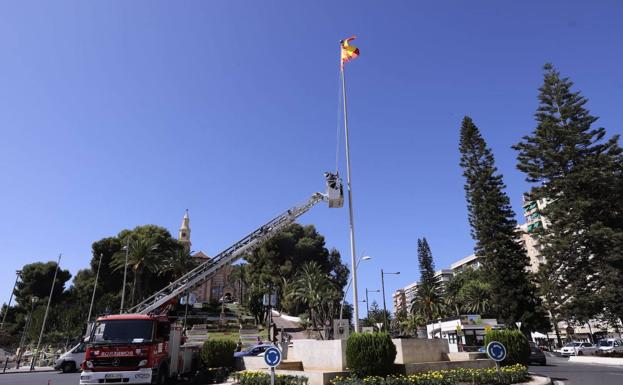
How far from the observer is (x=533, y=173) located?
36.3 metres

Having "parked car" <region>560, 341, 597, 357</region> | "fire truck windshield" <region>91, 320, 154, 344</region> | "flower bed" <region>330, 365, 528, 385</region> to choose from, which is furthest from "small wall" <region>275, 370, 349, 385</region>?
"parked car" <region>560, 341, 597, 357</region>

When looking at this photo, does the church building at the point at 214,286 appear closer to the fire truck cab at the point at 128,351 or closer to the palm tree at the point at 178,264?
the palm tree at the point at 178,264

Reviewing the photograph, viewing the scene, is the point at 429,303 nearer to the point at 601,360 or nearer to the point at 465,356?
the point at 601,360

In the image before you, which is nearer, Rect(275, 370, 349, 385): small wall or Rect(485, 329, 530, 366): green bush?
Rect(275, 370, 349, 385): small wall

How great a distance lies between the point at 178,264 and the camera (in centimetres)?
5741

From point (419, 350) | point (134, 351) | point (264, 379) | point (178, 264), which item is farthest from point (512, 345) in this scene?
point (178, 264)

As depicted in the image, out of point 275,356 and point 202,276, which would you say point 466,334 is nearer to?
point 202,276

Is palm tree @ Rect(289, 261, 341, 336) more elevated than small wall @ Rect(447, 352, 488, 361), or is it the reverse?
palm tree @ Rect(289, 261, 341, 336)

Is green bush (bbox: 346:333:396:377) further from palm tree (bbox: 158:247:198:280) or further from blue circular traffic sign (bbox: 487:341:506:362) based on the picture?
palm tree (bbox: 158:247:198:280)

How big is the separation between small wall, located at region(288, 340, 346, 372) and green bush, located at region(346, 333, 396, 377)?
0.94 metres

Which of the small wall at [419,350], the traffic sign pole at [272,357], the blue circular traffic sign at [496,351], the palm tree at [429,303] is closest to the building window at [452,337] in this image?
the small wall at [419,350]

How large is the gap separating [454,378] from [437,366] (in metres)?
1.25

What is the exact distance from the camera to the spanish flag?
18.6 m

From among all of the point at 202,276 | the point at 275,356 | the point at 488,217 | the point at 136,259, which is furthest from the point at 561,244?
the point at 136,259
